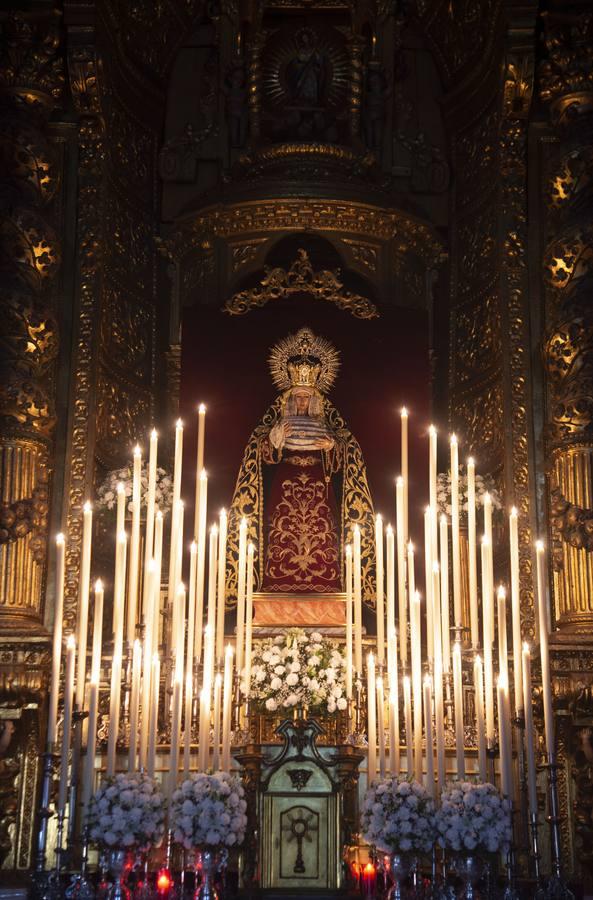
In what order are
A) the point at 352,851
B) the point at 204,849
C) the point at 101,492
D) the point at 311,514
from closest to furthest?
the point at 204,849, the point at 352,851, the point at 101,492, the point at 311,514

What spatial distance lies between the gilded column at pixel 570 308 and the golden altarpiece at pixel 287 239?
20 millimetres

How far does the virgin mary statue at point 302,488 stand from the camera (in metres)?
11.6

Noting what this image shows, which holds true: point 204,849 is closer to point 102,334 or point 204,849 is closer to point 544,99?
point 102,334

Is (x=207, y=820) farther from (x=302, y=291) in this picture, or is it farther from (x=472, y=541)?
(x=302, y=291)

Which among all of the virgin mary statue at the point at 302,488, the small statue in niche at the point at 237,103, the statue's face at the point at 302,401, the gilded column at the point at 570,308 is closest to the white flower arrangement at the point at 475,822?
the gilded column at the point at 570,308

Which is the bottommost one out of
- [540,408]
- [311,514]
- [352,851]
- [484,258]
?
[352,851]

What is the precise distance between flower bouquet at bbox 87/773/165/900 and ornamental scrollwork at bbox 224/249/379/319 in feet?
18.2

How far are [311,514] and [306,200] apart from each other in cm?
278

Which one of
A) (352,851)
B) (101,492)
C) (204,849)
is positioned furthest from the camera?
(101,492)

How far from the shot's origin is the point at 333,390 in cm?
1244

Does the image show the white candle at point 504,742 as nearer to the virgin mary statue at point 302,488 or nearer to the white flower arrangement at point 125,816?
the white flower arrangement at point 125,816

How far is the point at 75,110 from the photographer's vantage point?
39.6 ft

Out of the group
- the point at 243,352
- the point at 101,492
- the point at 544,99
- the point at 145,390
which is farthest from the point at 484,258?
the point at 101,492

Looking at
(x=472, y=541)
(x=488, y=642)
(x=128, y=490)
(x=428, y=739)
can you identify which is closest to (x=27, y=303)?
(x=128, y=490)
